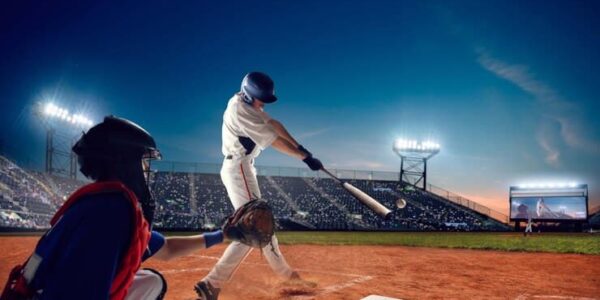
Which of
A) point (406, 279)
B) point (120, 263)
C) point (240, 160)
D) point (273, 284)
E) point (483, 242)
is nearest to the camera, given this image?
point (120, 263)

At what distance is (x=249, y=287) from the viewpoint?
481 cm

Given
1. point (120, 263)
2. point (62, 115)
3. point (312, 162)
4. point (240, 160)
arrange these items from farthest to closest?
→ point (62, 115) < point (312, 162) < point (240, 160) < point (120, 263)

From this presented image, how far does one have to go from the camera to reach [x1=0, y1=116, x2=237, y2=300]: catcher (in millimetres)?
1164

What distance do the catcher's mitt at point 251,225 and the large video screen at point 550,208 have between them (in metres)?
42.0

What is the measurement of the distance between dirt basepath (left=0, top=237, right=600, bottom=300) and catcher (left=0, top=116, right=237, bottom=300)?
9.89 ft

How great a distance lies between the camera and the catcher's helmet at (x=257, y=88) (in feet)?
13.3

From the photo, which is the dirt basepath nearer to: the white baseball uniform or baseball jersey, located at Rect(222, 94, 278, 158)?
the white baseball uniform

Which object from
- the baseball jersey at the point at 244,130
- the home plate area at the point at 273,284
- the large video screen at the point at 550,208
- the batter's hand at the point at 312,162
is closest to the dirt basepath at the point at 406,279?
the home plate area at the point at 273,284

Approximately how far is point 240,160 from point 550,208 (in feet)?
144

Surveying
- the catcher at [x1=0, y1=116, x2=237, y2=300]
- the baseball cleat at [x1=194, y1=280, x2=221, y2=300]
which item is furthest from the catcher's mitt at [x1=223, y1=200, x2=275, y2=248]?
the baseball cleat at [x1=194, y1=280, x2=221, y2=300]

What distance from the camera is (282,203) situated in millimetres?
38344

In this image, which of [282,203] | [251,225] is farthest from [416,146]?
[251,225]

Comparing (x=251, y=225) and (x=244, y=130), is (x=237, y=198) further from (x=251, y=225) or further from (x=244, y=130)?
(x=251, y=225)

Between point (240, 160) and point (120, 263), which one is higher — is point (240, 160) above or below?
above
